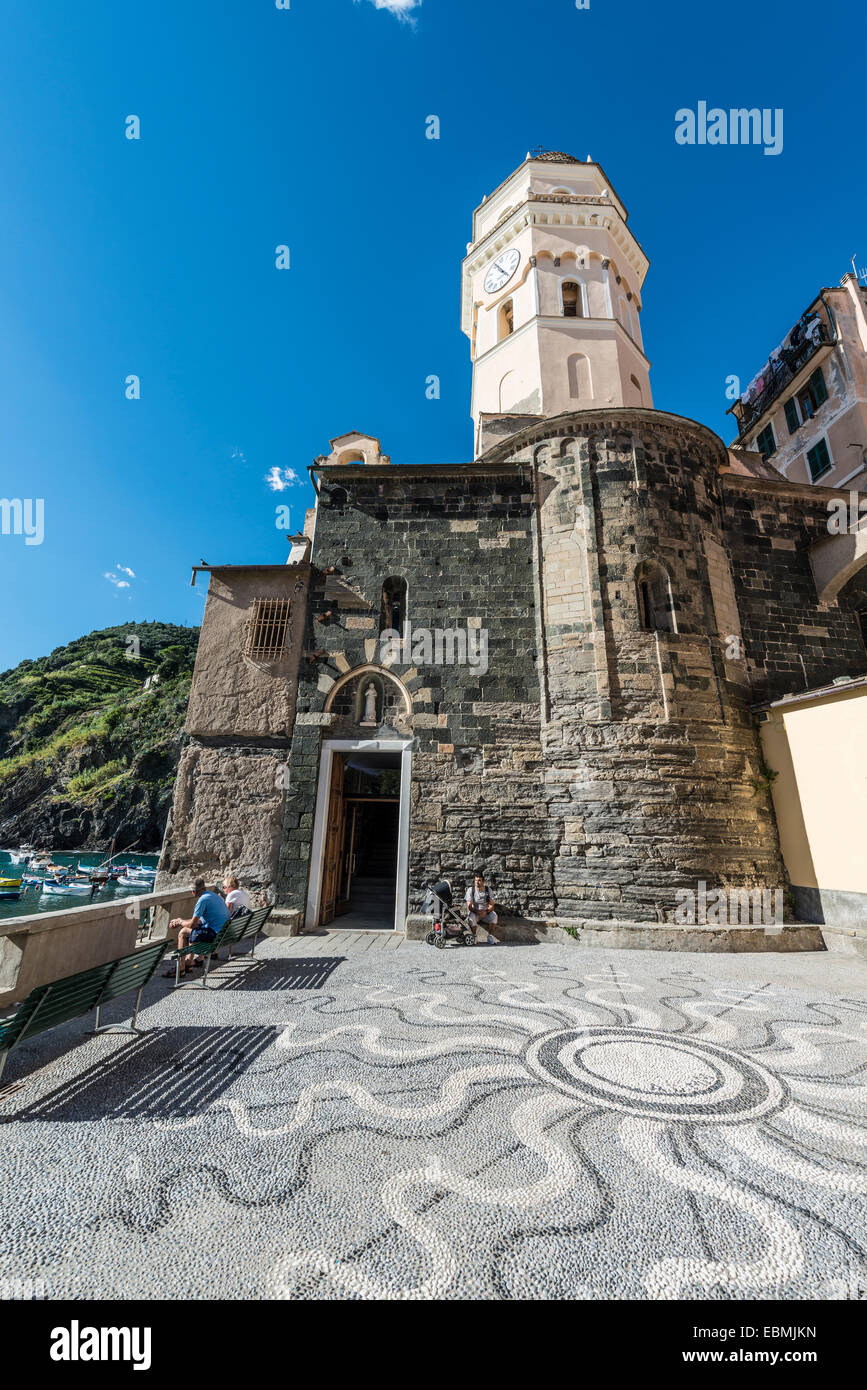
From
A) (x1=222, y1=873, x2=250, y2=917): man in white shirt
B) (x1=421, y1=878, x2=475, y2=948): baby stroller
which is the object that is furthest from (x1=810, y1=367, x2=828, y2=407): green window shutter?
(x1=222, y1=873, x2=250, y2=917): man in white shirt

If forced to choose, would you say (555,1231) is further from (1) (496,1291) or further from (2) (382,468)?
(2) (382,468)

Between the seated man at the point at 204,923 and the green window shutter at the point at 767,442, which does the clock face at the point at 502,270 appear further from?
the seated man at the point at 204,923

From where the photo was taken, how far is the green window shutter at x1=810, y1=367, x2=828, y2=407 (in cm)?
1775

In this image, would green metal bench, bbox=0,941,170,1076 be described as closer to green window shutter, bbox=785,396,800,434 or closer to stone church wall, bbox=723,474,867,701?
stone church wall, bbox=723,474,867,701

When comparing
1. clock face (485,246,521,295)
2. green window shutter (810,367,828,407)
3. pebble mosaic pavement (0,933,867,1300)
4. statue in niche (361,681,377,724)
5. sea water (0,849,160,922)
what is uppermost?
clock face (485,246,521,295)

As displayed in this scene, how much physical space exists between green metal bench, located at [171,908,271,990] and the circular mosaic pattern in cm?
385

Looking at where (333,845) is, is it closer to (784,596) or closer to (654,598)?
(654,598)

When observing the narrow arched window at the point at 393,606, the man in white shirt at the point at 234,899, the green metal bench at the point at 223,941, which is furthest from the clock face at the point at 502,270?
the green metal bench at the point at 223,941

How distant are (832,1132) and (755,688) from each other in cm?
884

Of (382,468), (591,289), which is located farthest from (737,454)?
(382,468)

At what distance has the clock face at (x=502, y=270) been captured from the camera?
1623 cm

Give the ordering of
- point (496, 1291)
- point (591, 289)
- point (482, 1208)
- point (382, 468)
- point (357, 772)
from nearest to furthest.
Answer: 1. point (496, 1291)
2. point (482, 1208)
3. point (382, 468)
4. point (357, 772)
5. point (591, 289)

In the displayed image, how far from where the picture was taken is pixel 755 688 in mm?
10430

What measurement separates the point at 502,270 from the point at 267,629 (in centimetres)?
1478
